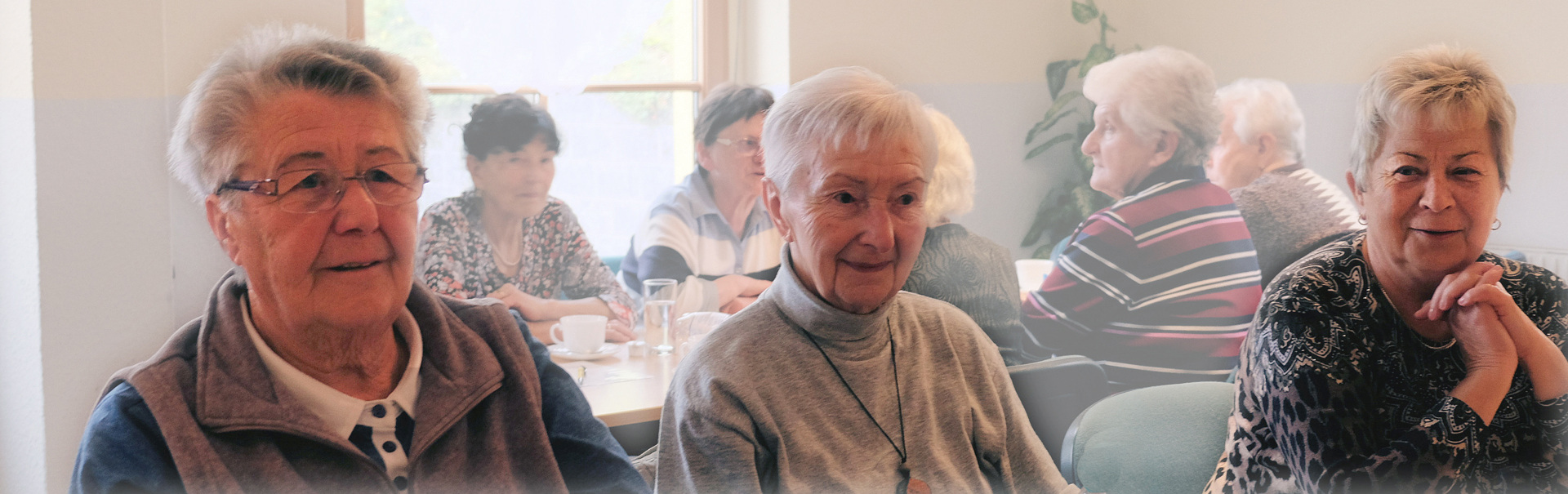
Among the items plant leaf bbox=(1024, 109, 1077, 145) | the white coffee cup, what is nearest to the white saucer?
the white coffee cup

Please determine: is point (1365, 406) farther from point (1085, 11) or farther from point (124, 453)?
point (1085, 11)

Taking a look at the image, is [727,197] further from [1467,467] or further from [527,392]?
[1467,467]

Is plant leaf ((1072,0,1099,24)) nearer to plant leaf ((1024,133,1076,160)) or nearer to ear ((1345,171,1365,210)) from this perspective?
plant leaf ((1024,133,1076,160))

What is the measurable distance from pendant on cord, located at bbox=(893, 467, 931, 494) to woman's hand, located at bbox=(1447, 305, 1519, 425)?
0.68 meters

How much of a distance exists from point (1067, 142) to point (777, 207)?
1.95 metres

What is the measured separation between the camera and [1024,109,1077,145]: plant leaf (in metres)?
2.78

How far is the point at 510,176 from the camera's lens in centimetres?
237

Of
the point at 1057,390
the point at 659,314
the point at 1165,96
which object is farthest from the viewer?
the point at 659,314

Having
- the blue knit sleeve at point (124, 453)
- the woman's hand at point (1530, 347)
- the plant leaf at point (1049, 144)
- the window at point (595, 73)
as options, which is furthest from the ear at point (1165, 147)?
the blue knit sleeve at point (124, 453)

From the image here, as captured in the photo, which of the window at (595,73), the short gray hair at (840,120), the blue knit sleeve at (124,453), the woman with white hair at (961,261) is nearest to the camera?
the blue knit sleeve at (124,453)

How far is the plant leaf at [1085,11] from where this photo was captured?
2.35m

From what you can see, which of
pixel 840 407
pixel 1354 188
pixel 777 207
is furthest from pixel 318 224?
pixel 1354 188

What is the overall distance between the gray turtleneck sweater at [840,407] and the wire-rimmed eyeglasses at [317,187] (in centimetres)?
35

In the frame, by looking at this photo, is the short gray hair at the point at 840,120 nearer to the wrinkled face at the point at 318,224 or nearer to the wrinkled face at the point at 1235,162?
the wrinkled face at the point at 318,224
